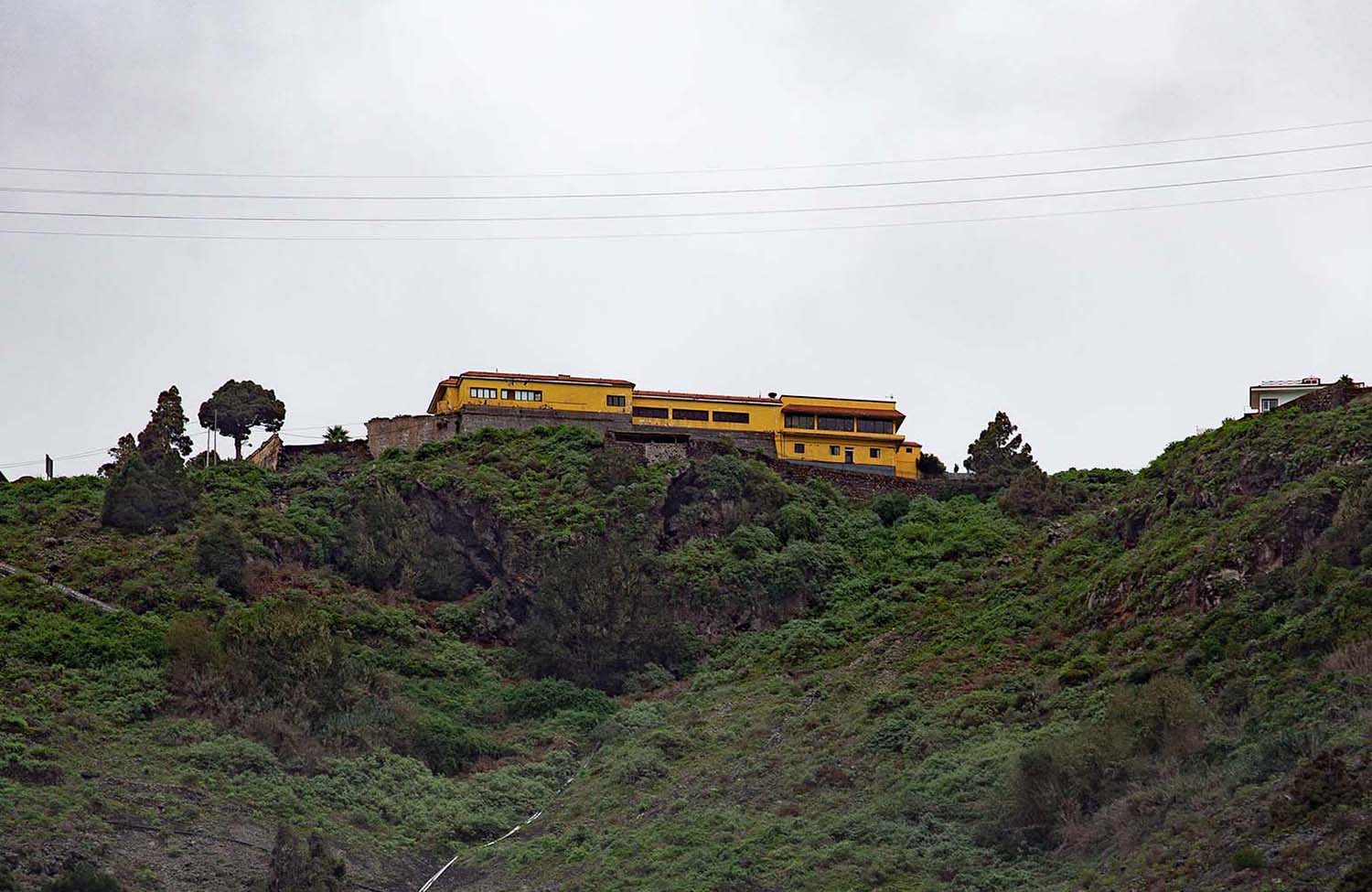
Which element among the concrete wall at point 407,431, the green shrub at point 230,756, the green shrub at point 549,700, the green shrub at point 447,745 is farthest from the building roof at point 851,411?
the green shrub at point 230,756

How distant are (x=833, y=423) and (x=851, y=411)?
4.23 feet

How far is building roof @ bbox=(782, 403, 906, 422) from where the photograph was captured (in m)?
97.0

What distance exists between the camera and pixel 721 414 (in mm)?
96375

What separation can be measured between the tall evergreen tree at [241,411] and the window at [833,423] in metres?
29.5

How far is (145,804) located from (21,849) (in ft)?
18.2

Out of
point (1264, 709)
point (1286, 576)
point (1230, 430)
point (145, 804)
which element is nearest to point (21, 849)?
point (145, 804)

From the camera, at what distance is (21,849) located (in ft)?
150

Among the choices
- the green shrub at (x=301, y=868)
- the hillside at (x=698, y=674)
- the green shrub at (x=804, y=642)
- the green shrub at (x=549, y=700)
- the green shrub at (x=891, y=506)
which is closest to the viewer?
the hillside at (x=698, y=674)

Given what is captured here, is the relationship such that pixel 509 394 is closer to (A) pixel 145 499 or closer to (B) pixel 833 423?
(B) pixel 833 423

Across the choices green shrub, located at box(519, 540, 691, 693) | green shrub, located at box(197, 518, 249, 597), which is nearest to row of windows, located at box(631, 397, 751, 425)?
green shrub, located at box(519, 540, 691, 693)

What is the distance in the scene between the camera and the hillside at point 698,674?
44.8m

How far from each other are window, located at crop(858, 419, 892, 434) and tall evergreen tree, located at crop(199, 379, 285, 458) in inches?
1248

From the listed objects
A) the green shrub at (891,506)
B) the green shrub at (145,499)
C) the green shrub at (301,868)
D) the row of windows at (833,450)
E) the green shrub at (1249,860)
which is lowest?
the green shrub at (1249,860)

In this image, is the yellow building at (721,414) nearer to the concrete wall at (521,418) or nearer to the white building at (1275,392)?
the concrete wall at (521,418)
